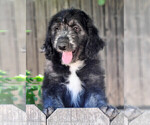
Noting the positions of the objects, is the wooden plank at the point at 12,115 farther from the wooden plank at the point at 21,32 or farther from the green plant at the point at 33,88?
the wooden plank at the point at 21,32

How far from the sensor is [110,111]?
2.75 metres

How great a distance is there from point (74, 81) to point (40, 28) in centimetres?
63

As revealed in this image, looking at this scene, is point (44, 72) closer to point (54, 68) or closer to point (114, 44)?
point (54, 68)

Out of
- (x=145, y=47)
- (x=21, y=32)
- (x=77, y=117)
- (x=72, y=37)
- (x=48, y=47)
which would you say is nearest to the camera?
(x=77, y=117)

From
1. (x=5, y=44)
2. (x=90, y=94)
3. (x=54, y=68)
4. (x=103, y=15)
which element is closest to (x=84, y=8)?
(x=103, y=15)

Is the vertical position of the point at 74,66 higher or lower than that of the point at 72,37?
lower

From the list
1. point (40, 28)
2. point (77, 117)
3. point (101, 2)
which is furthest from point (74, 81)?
point (101, 2)

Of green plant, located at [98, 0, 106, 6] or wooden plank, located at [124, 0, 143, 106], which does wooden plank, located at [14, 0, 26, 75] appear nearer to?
green plant, located at [98, 0, 106, 6]

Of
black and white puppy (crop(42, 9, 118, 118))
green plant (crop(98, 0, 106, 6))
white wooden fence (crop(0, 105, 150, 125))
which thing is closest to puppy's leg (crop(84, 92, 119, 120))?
black and white puppy (crop(42, 9, 118, 118))

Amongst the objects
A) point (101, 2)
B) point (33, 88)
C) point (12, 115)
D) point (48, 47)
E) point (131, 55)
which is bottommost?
point (12, 115)

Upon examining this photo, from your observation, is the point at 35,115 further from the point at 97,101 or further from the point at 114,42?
the point at 114,42

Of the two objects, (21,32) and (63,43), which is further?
(21,32)

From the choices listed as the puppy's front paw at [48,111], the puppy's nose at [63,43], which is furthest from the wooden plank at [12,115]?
the puppy's nose at [63,43]

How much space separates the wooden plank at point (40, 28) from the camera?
2.91m
